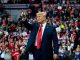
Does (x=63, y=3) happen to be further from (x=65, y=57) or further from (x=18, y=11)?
(x=65, y=57)

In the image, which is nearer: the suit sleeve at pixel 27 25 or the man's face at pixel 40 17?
the man's face at pixel 40 17

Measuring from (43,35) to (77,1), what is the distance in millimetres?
19655

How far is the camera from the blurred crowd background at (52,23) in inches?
606

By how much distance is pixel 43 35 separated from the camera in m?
8.19

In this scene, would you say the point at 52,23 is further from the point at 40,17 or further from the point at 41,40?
the point at 40,17

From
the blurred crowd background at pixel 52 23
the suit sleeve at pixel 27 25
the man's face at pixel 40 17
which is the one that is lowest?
the blurred crowd background at pixel 52 23

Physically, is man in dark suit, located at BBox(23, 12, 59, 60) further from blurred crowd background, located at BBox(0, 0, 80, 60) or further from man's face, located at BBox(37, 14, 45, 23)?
blurred crowd background, located at BBox(0, 0, 80, 60)

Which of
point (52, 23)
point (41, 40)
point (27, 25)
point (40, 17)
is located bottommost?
point (52, 23)

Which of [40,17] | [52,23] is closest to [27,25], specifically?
[40,17]

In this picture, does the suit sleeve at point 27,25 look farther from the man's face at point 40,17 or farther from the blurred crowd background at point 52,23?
the blurred crowd background at point 52,23

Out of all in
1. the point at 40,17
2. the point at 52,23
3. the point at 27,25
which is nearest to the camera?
the point at 40,17

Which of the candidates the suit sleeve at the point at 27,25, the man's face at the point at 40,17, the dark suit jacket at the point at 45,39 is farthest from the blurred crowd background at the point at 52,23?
the man's face at the point at 40,17

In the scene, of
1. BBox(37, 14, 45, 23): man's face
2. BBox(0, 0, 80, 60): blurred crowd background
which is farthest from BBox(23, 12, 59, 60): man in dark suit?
BBox(0, 0, 80, 60): blurred crowd background

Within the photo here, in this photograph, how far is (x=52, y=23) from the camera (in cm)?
2052
